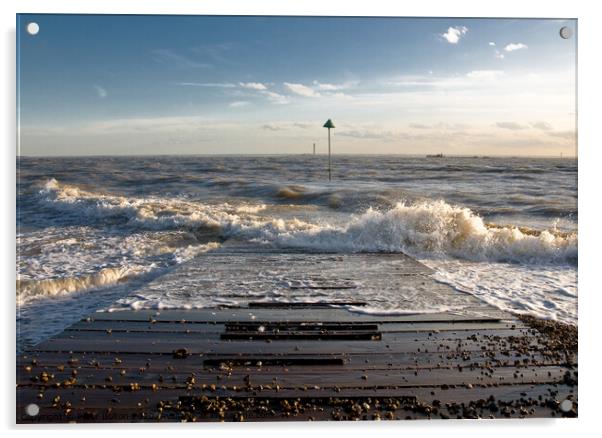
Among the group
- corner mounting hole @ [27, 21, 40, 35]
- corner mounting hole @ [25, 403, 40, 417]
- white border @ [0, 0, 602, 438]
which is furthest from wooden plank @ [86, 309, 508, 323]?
corner mounting hole @ [27, 21, 40, 35]

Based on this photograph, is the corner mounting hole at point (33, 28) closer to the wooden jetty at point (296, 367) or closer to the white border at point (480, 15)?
the white border at point (480, 15)

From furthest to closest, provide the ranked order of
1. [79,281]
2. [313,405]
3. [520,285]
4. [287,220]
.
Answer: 1. [287,220]
2. [79,281]
3. [520,285]
4. [313,405]

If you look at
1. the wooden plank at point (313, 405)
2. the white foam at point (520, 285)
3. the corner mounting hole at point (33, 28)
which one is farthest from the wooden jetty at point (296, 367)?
the corner mounting hole at point (33, 28)

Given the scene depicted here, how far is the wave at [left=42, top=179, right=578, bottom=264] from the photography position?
17.9 ft

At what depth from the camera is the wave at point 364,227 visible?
5.46 metres

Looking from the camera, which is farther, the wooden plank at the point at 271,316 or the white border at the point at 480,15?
the wooden plank at the point at 271,316

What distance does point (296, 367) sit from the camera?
9.24ft

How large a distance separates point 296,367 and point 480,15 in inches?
102

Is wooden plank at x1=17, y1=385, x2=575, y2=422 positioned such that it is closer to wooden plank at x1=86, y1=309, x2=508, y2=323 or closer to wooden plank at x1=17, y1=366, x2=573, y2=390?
wooden plank at x1=17, y1=366, x2=573, y2=390

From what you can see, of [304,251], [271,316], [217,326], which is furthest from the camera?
[304,251]

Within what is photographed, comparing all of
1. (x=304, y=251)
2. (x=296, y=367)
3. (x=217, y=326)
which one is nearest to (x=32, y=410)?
(x=217, y=326)

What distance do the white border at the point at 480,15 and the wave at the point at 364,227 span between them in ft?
3.28

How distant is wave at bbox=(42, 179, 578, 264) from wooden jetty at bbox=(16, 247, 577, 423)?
1.89 m

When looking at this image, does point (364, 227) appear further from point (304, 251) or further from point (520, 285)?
point (520, 285)
